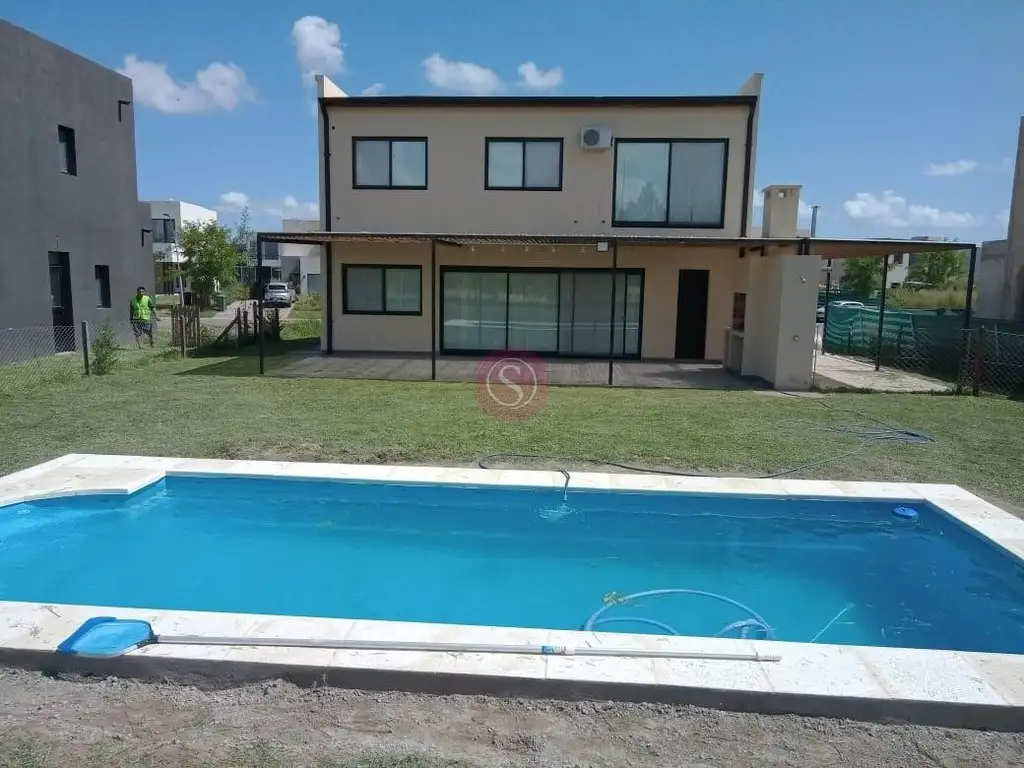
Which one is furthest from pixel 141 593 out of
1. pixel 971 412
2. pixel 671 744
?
pixel 971 412

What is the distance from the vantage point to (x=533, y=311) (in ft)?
61.3

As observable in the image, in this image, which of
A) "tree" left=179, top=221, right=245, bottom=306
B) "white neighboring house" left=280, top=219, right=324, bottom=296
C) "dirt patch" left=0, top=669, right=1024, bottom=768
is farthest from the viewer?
"white neighboring house" left=280, top=219, right=324, bottom=296

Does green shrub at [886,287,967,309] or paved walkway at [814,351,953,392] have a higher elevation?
green shrub at [886,287,967,309]

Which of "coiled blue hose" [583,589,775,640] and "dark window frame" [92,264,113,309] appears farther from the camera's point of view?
"dark window frame" [92,264,113,309]

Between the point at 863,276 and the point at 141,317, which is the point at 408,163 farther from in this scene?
the point at 863,276

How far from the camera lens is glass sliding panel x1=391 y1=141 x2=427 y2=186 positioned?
59.0 feet

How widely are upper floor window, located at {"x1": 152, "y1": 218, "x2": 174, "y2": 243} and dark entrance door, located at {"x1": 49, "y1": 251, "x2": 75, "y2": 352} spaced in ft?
106

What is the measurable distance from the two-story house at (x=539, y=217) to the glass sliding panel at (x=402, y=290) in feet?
0.12

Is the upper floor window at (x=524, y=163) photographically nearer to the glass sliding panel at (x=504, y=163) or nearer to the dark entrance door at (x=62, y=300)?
the glass sliding panel at (x=504, y=163)

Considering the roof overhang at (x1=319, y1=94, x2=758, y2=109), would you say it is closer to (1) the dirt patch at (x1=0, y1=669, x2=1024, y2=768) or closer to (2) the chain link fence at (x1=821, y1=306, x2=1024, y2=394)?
(2) the chain link fence at (x1=821, y1=306, x2=1024, y2=394)

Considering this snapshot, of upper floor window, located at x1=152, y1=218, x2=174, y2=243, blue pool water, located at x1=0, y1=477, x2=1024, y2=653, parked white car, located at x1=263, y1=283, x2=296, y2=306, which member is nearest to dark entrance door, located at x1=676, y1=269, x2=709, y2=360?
blue pool water, located at x1=0, y1=477, x2=1024, y2=653

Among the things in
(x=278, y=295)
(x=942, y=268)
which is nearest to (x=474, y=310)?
(x=278, y=295)

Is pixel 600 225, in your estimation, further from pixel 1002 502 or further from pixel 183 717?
pixel 183 717

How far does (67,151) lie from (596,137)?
13.5 metres
